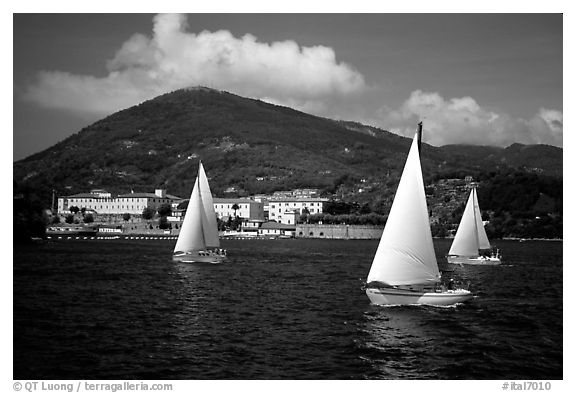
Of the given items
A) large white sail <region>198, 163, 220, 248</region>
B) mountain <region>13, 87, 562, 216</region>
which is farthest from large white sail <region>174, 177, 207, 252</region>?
mountain <region>13, 87, 562, 216</region>

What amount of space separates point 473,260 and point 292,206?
A: 81683 millimetres

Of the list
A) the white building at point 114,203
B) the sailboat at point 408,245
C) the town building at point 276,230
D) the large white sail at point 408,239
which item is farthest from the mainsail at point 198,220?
the white building at point 114,203

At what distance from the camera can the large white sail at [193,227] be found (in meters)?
38.3

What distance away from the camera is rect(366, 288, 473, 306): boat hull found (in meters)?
20.4

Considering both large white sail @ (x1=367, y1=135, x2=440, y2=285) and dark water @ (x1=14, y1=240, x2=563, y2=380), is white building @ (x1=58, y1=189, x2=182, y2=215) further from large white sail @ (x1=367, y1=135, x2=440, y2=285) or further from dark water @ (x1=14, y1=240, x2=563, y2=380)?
large white sail @ (x1=367, y1=135, x2=440, y2=285)

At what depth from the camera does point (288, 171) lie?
6831 inches

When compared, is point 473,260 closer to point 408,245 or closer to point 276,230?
point 408,245

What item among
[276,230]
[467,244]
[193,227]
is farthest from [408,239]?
[276,230]

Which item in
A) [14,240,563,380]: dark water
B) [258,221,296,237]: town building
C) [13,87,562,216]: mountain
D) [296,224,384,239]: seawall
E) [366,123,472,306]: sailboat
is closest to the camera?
[14,240,563,380]: dark water

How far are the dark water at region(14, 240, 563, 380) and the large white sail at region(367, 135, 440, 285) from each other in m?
1.18

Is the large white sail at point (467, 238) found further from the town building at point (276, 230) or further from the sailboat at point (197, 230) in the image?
the town building at point (276, 230)

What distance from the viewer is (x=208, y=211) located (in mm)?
40219

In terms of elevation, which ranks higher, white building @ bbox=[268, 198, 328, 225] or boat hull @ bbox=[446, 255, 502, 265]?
white building @ bbox=[268, 198, 328, 225]
